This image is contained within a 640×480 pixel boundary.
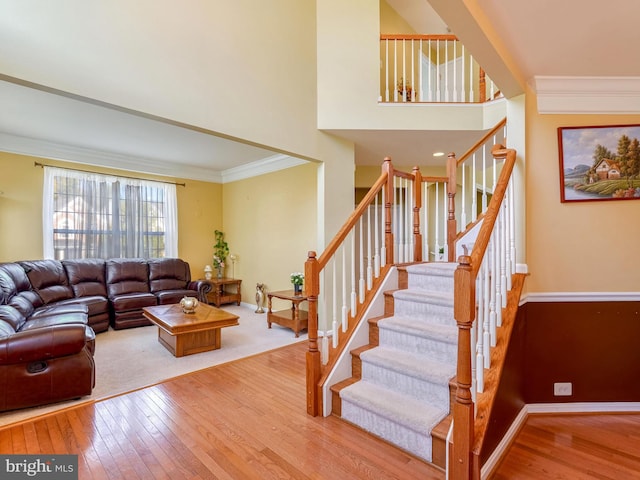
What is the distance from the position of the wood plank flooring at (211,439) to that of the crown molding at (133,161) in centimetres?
394

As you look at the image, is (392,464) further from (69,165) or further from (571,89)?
(69,165)

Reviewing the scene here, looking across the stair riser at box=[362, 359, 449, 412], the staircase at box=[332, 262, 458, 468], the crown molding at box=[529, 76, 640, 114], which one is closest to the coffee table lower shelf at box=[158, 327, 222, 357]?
the staircase at box=[332, 262, 458, 468]

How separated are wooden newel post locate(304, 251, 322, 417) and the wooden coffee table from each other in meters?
1.80

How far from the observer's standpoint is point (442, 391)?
6.41ft

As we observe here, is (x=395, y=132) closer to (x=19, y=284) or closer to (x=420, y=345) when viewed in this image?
(x=420, y=345)

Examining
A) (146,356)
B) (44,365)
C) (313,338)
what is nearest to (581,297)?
(313,338)

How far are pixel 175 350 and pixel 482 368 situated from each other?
3.19 metres

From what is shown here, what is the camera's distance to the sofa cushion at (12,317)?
2917mm

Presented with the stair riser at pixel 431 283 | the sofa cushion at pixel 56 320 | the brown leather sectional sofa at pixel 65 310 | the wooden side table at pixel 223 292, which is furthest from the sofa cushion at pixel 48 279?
the stair riser at pixel 431 283

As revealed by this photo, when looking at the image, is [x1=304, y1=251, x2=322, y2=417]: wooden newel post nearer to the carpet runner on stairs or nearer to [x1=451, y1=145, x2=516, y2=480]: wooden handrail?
the carpet runner on stairs

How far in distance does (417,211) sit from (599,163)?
1457mm

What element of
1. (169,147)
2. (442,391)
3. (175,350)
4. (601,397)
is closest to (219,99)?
(169,147)

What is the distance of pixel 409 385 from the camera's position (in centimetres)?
211

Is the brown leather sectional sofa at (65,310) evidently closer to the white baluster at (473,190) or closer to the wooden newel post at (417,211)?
the wooden newel post at (417,211)
